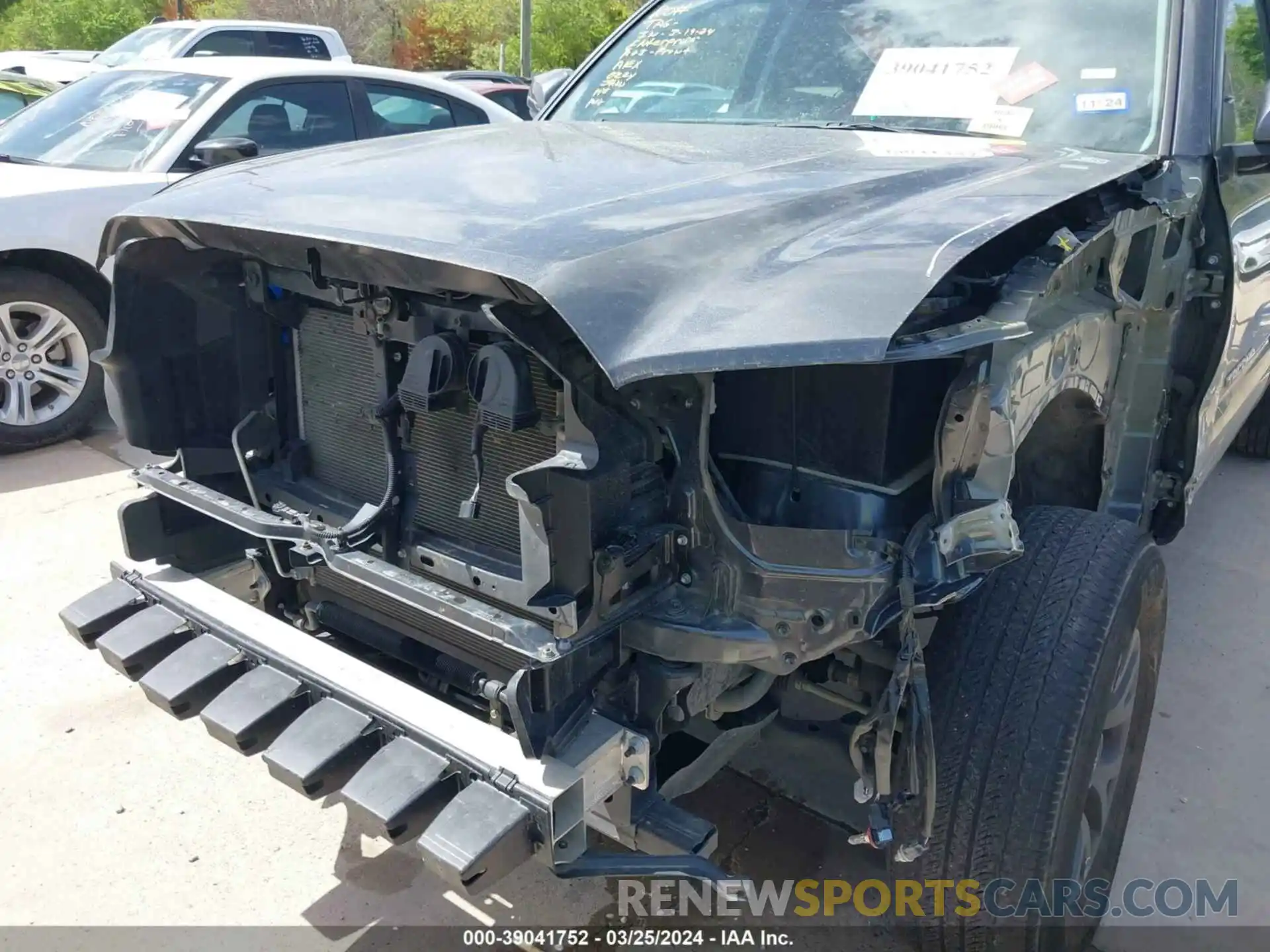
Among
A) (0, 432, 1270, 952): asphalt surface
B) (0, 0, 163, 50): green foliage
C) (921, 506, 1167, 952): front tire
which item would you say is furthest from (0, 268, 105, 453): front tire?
(0, 0, 163, 50): green foliage

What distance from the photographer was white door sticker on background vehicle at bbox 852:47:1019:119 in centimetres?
282

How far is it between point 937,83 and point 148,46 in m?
11.7

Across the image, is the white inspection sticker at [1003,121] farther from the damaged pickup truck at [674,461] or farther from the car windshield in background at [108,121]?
the car windshield in background at [108,121]

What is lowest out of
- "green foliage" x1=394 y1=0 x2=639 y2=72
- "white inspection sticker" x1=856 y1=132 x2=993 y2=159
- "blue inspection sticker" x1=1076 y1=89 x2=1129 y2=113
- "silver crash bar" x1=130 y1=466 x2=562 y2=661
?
"silver crash bar" x1=130 y1=466 x2=562 y2=661

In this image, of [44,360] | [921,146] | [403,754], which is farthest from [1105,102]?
[44,360]

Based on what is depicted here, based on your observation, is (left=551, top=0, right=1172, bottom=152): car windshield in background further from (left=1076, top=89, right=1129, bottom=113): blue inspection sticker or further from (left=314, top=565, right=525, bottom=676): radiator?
(left=314, top=565, right=525, bottom=676): radiator

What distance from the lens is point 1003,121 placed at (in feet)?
9.05

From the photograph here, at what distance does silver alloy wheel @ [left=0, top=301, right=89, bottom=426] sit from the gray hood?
10.9 ft

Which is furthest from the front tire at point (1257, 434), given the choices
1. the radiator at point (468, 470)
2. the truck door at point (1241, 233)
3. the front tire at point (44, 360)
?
the front tire at point (44, 360)

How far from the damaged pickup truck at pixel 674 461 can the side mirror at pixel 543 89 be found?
3.92ft

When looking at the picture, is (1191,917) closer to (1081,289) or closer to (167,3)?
(1081,289)

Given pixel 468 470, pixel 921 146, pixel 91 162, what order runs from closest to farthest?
pixel 468 470 < pixel 921 146 < pixel 91 162

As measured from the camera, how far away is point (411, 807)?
71.7 inches

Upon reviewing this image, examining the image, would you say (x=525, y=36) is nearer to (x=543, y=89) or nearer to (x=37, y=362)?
(x=37, y=362)
